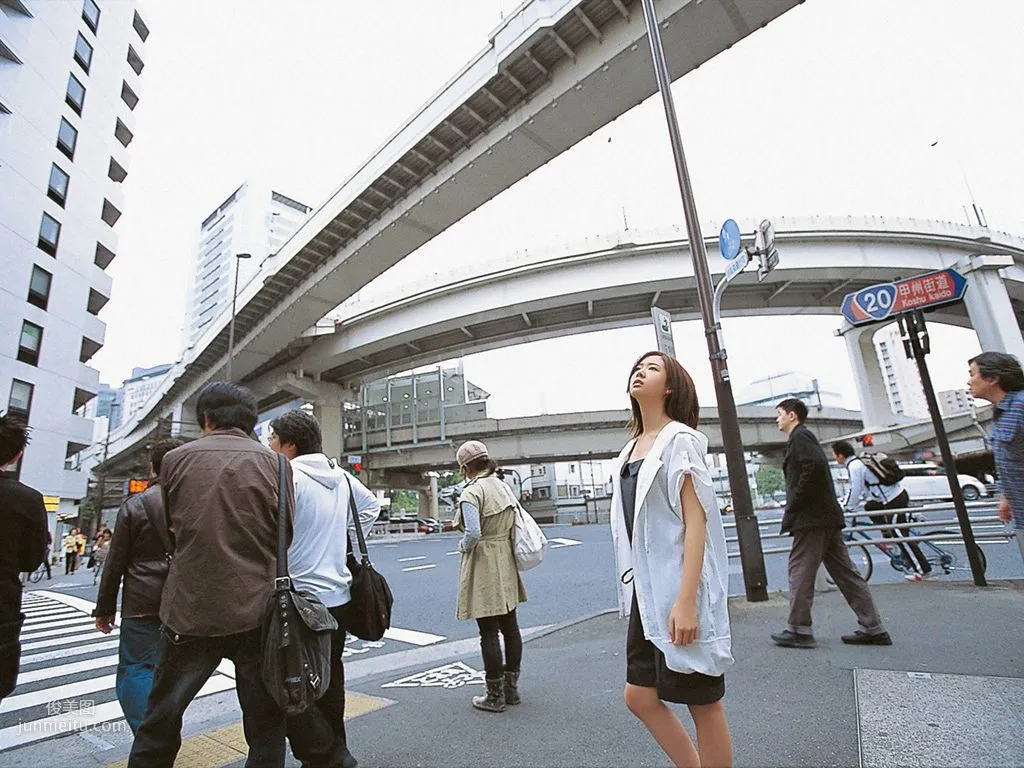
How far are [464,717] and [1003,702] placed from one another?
2913 mm

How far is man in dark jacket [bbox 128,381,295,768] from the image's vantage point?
2.03 m

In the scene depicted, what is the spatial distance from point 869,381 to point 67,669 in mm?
37616

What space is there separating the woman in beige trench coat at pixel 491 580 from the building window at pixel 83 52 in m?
38.8

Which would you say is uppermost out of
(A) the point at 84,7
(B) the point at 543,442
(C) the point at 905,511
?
(A) the point at 84,7

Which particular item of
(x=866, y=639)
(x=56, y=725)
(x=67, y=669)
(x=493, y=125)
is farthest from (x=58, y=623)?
(x=493, y=125)

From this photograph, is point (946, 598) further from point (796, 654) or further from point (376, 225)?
point (376, 225)

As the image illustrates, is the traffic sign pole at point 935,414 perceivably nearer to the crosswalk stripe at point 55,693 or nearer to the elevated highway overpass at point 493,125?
the elevated highway overpass at point 493,125

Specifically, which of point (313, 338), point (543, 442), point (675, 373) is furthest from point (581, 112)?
point (543, 442)

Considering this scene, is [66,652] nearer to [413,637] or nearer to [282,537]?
[413,637]

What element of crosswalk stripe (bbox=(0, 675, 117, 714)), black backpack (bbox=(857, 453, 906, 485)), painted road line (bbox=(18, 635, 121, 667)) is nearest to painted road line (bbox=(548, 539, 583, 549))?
black backpack (bbox=(857, 453, 906, 485))

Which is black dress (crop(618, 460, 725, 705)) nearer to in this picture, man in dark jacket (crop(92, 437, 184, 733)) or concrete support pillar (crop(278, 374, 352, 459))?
man in dark jacket (crop(92, 437, 184, 733))

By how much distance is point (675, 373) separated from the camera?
7.27 ft

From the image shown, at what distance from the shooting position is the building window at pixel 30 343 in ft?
76.8

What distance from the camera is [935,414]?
244 inches
